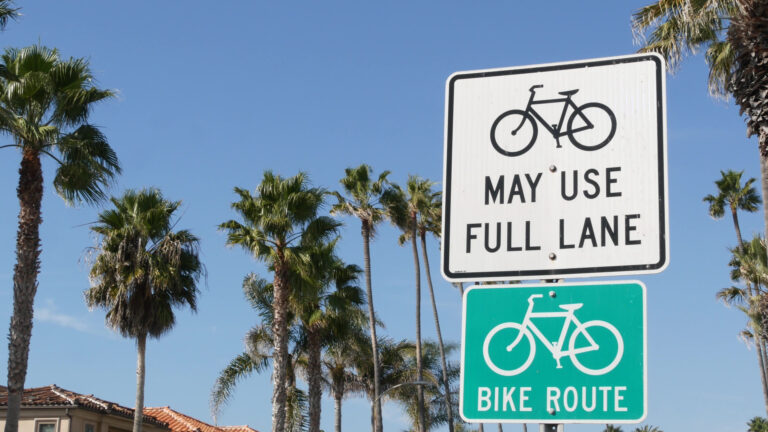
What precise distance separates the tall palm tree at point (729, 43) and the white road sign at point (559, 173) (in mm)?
11005

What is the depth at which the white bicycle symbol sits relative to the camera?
9.39ft

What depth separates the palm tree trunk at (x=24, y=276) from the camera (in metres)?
20.1

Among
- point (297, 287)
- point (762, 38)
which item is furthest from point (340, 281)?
point (762, 38)

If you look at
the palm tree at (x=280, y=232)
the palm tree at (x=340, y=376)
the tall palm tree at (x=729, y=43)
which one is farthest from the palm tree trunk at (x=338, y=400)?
the tall palm tree at (x=729, y=43)

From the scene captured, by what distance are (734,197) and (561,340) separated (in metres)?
55.8

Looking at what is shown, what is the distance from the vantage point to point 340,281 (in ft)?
124

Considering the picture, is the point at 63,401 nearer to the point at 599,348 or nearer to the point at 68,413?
the point at 68,413

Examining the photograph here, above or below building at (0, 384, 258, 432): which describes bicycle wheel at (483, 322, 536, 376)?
below

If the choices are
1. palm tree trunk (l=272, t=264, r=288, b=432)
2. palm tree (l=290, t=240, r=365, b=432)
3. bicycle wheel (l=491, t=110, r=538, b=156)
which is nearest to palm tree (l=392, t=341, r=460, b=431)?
palm tree (l=290, t=240, r=365, b=432)

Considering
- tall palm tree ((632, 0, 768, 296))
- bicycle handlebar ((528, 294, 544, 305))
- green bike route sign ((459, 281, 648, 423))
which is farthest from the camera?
tall palm tree ((632, 0, 768, 296))

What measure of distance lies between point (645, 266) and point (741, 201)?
2191 inches

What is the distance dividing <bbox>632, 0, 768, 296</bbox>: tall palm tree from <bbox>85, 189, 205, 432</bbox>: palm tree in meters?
17.1

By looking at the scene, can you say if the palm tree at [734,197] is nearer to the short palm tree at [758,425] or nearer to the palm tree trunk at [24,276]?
the short palm tree at [758,425]

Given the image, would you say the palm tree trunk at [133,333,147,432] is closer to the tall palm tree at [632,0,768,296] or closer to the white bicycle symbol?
the tall palm tree at [632,0,768,296]
